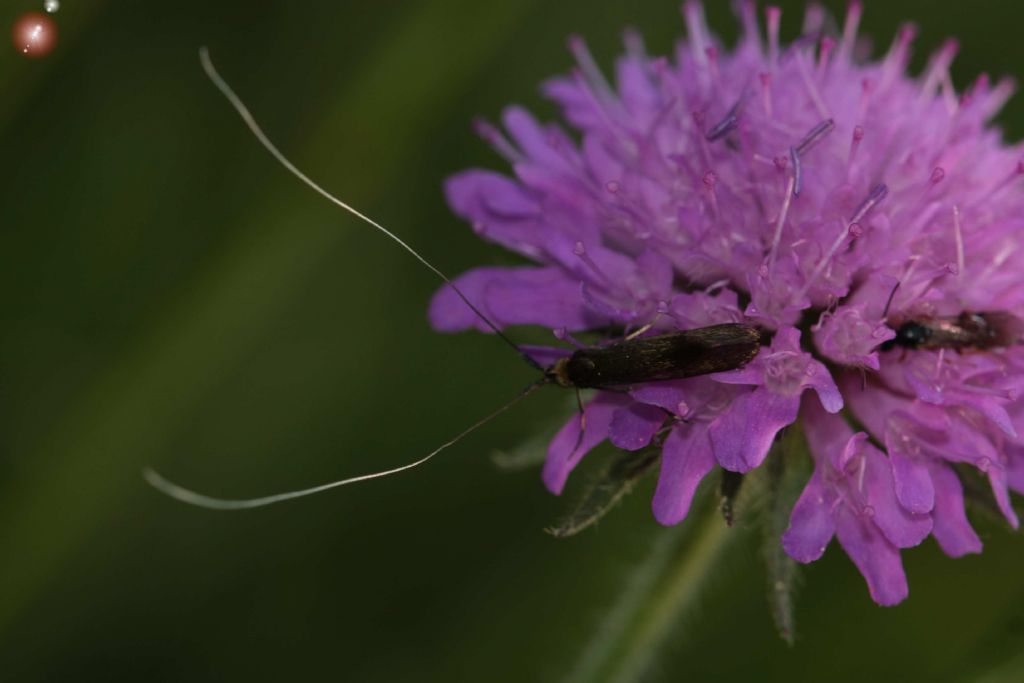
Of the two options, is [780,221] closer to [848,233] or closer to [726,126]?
[848,233]

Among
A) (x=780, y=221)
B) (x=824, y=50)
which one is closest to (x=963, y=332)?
(x=780, y=221)

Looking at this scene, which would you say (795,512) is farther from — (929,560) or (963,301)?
(929,560)

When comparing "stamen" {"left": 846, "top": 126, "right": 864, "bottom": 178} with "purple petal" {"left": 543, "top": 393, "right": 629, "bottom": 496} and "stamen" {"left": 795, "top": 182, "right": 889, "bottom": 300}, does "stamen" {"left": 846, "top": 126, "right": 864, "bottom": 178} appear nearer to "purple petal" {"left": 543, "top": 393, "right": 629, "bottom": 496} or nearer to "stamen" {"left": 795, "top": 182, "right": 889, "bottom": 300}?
"stamen" {"left": 795, "top": 182, "right": 889, "bottom": 300}

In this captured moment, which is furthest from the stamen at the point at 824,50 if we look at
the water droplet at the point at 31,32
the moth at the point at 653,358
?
the water droplet at the point at 31,32

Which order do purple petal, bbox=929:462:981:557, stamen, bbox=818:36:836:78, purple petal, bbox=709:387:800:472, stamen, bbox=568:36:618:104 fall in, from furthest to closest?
1. stamen, bbox=568:36:618:104
2. stamen, bbox=818:36:836:78
3. purple petal, bbox=929:462:981:557
4. purple petal, bbox=709:387:800:472

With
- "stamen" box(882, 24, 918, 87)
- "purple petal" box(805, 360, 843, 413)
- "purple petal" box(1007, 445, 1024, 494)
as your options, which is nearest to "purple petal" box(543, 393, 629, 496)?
"purple petal" box(805, 360, 843, 413)

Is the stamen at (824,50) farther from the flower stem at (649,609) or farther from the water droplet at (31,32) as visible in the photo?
the water droplet at (31,32)
